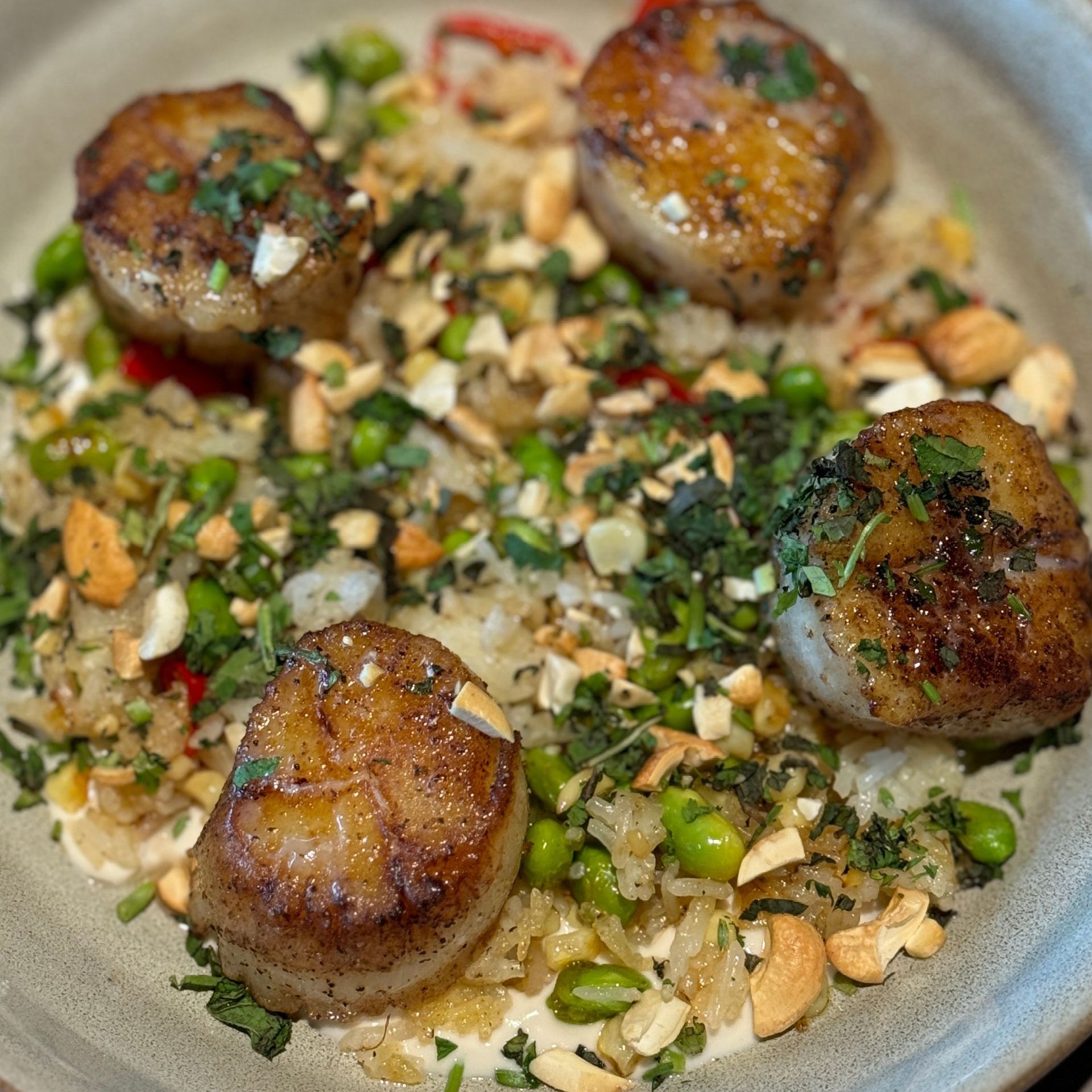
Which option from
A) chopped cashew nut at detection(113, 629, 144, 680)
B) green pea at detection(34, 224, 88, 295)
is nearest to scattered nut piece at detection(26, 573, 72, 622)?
chopped cashew nut at detection(113, 629, 144, 680)

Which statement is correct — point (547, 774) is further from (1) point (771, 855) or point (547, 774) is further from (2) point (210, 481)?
(2) point (210, 481)

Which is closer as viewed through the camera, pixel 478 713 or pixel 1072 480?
pixel 478 713

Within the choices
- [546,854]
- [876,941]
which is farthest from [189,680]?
[876,941]

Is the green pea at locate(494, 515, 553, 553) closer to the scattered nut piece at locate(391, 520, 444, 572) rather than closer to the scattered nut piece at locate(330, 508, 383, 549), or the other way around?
the scattered nut piece at locate(391, 520, 444, 572)

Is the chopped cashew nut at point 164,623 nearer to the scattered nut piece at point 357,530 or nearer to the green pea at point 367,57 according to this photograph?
the scattered nut piece at point 357,530

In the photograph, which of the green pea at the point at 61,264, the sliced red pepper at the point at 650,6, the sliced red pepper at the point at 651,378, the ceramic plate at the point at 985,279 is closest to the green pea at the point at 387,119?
the ceramic plate at the point at 985,279
